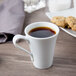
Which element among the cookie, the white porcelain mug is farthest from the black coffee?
the cookie

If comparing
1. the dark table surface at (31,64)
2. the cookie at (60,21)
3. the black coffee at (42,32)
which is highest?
the black coffee at (42,32)

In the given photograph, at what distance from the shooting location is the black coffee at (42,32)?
0.47m

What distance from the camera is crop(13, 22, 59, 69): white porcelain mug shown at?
17.5 inches

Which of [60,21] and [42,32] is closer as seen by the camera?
[42,32]

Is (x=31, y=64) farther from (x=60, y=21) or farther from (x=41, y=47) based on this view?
(x=60, y=21)

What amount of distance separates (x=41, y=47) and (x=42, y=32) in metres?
0.05

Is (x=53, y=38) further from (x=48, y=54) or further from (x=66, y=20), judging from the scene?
(x=66, y=20)

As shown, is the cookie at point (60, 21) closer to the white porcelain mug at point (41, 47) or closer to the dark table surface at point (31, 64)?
the dark table surface at point (31, 64)

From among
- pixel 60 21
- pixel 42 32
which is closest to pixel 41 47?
pixel 42 32

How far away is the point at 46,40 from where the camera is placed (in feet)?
1.44

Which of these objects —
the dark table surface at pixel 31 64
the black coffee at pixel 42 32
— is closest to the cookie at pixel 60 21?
the dark table surface at pixel 31 64

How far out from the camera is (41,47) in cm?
46

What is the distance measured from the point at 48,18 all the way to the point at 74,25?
0.17 m

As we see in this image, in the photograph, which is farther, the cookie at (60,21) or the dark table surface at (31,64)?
the cookie at (60,21)
